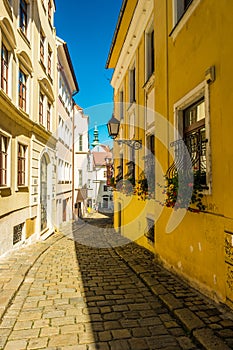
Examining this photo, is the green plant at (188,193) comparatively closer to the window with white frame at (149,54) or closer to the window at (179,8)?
the window at (179,8)

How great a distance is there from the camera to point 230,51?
3908 millimetres

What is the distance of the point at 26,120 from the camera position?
410 inches

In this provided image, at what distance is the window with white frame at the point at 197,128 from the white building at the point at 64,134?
1243 cm

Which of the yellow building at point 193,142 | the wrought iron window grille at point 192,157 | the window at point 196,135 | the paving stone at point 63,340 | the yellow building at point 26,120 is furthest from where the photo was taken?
the yellow building at point 26,120

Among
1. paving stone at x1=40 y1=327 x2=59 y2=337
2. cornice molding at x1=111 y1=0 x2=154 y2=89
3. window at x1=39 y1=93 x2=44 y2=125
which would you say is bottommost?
paving stone at x1=40 y1=327 x2=59 y2=337

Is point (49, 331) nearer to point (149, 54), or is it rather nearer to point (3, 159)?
point (3, 159)

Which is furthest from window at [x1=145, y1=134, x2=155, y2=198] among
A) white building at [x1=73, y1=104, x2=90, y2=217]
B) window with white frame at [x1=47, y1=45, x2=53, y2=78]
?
white building at [x1=73, y1=104, x2=90, y2=217]

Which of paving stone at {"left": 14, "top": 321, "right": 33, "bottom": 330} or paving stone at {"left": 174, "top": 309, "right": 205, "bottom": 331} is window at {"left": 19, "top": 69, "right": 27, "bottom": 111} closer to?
paving stone at {"left": 14, "top": 321, "right": 33, "bottom": 330}

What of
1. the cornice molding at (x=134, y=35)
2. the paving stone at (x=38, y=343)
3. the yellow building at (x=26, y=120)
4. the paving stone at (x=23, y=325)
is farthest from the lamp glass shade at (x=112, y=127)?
the paving stone at (x=38, y=343)

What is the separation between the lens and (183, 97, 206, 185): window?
188 inches

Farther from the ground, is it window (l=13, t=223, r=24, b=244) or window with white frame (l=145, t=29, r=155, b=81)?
window with white frame (l=145, t=29, r=155, b=81)

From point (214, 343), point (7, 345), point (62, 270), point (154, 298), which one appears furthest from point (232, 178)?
point (62, 270)

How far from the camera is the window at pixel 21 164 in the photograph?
10352 mm

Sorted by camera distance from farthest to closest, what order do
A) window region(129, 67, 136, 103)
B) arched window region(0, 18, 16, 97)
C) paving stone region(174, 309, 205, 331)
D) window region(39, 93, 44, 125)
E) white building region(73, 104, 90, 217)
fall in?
white building region(73, 104, 90, 217) < window region(39, 93, 44, 125) < window region(129, 67, 136, 103) < arched window region(0, 18, 16, 97) < paving stone region(174, 309, 205, 331)
